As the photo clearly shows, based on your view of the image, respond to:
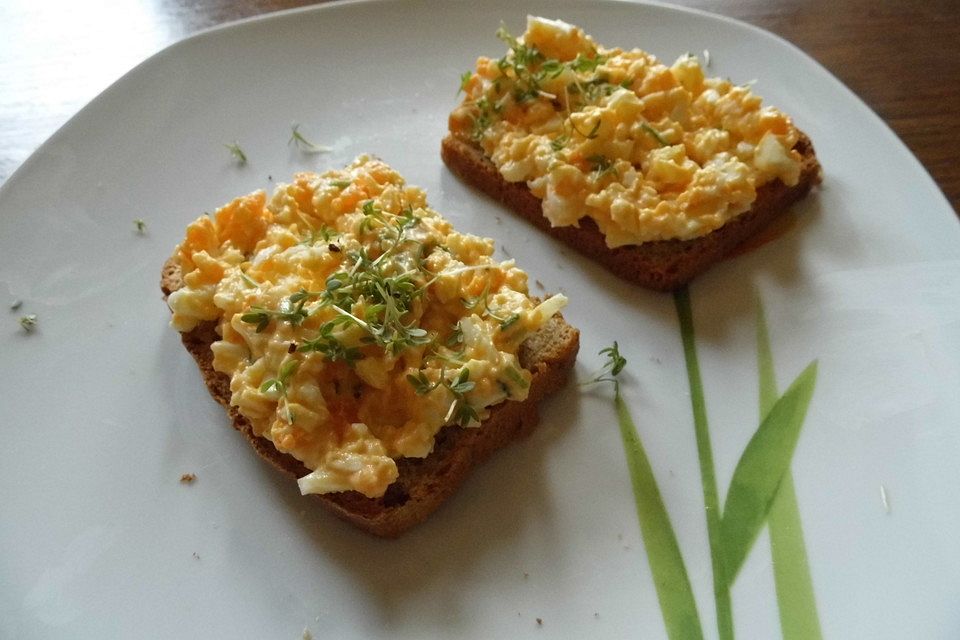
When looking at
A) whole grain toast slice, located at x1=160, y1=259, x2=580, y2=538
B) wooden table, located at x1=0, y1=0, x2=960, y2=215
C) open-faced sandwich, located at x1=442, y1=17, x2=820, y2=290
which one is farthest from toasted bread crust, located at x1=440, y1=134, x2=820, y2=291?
wooden table, located at x1=0, y1=0, x2=960, y2=215

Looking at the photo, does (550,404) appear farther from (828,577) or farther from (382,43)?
(382,43)

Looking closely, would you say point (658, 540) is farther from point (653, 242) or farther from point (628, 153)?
point (628, 153)

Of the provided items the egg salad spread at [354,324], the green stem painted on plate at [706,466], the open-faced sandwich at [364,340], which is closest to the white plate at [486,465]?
the green stem painted on plate at [706,466]

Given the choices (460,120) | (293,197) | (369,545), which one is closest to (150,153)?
(293,197)

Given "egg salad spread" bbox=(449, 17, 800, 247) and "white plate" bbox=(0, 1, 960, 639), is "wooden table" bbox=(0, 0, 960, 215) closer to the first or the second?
"white plate" bbox=(0, 1, 960, 639)

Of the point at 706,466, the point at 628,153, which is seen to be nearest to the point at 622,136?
the point at 628,153
